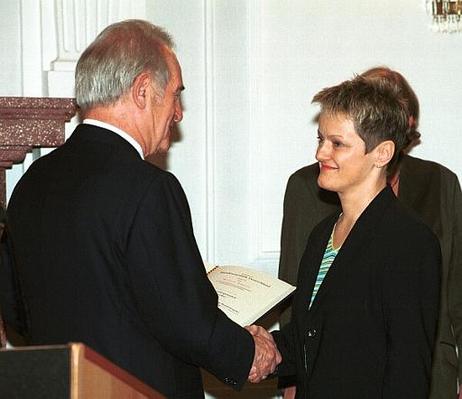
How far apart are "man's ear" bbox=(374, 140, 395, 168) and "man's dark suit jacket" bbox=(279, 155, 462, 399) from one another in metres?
1.07

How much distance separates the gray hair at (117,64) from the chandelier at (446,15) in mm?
2626

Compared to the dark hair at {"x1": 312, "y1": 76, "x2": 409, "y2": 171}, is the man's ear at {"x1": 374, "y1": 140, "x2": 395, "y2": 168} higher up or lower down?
lower down

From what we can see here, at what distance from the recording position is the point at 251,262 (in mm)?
5184

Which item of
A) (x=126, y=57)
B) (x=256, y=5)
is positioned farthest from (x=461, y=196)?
(x=126, y=57)

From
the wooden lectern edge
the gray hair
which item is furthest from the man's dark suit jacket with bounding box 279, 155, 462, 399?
the wooden lectern edge

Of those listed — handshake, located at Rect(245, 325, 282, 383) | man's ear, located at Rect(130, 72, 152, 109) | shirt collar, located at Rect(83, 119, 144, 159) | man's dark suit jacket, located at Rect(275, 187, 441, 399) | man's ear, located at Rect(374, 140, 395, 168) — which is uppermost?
man's ear, located at Rect(130, 72, 152, 109)

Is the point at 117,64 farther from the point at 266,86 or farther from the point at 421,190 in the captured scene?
the point at 266,86

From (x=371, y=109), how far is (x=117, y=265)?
38.7 inches

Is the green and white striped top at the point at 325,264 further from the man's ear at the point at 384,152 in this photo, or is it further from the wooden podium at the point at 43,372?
the wooden podium at the point at 43,372

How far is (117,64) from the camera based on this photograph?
2.86 metres

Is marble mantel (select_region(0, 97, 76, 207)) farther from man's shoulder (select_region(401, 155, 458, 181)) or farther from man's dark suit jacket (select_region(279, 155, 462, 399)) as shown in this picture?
man's shoulder (select_region(401, 155, 458, 181))

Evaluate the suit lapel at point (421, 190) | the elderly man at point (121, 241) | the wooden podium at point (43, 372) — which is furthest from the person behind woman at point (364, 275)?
the wooden podium at point (43, 372)

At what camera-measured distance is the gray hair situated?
112 inches

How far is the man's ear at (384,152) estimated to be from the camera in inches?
126
